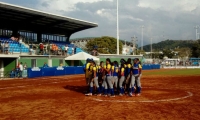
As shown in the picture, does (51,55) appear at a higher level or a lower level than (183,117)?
higher

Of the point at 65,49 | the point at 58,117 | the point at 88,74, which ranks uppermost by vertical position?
the point at 65,49

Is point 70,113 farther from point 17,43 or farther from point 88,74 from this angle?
point 17,43

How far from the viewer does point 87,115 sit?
9.41 meters

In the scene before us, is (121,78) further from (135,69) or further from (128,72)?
(135,69)

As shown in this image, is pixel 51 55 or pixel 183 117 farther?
pixel 51 55

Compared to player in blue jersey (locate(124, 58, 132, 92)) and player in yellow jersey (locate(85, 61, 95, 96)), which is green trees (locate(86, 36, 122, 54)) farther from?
player in yellow jersey (locate(85, 61, 95, 96))

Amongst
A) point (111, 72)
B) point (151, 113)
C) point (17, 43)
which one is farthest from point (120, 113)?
point (17, 43)

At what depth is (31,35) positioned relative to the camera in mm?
46000

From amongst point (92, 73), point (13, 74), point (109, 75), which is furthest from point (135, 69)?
point (13, 74)

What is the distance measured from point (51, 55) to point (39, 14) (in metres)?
6.83

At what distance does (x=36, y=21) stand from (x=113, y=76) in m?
31.8

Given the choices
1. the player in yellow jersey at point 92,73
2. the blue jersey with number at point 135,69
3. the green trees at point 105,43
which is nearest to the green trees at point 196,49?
the green trees at point 105,43

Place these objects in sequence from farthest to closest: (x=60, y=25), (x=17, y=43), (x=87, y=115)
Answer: (x=60, y=25)
(x=17, y=43)
(x=87, y=115)

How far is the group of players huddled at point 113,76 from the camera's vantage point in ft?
47.1
